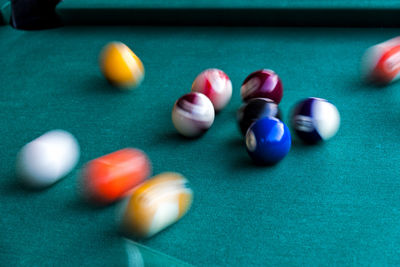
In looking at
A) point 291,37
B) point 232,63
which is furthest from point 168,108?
point 291,37

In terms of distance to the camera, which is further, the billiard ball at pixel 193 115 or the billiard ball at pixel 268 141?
the billiard ball at pixel 193 115

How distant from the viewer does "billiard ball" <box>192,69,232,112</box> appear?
60.9 inches

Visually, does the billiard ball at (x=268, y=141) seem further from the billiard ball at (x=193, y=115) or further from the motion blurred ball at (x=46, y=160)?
the motion blurred ball at (x=46, y=160)

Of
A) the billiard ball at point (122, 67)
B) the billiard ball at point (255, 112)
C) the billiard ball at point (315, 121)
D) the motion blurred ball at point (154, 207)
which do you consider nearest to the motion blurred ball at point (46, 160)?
the motion blurred ball at point (154, 207)

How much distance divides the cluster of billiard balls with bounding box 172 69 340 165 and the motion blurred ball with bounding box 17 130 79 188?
368mm

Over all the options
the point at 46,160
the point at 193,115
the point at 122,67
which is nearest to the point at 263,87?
the point at 193,115

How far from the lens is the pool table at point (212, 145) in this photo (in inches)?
42.1

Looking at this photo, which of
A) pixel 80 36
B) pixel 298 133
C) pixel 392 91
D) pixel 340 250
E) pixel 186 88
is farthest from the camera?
pixel 80 36

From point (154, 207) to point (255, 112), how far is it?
1.61ft

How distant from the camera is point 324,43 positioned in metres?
1.89

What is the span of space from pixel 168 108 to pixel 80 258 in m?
0.74

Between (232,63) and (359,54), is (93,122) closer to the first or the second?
(232,63)

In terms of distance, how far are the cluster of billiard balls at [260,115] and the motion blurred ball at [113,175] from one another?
9.1 inches

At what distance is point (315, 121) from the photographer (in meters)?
1.37
